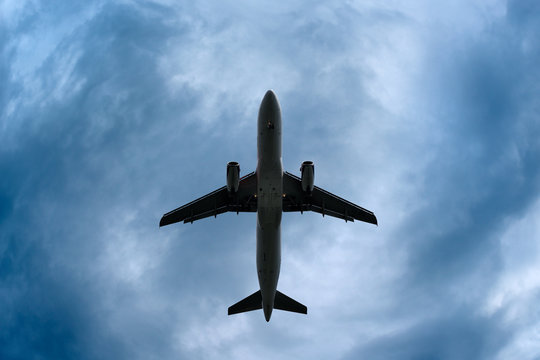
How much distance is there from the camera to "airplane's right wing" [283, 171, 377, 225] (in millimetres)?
41312

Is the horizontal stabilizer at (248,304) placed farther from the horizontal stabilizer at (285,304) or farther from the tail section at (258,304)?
the horizontal stabilizer at (285,304)

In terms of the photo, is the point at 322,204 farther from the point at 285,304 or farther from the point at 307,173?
the point at 285,304

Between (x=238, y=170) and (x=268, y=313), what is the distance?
12.9 m

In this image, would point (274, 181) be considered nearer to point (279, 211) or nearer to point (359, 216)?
point (279, 211)

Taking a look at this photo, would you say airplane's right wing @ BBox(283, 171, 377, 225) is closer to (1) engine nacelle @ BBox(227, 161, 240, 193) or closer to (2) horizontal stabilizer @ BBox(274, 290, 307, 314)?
(1) engine nacelle @ BBox(227, 161, 240, 193)

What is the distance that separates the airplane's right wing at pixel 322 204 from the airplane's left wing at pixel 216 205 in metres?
3.06

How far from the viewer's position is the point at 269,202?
118ft

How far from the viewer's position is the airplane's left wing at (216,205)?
41.3 meters

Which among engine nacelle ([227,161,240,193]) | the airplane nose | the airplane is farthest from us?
engine nacelle ([227,161,240,193])

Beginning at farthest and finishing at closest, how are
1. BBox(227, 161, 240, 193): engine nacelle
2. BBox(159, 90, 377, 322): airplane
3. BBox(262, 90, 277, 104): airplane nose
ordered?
BBox(227, 161, 240, 193): engine nacelle, BBox(159, 90, 377, 322): airplane, BBox(262, 90, 277, 104): airplane nose

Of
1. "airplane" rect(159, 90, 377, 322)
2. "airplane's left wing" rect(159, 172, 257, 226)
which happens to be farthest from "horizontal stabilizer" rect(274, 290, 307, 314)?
"airplane's left wing" rect(159, 172, 257, 226)

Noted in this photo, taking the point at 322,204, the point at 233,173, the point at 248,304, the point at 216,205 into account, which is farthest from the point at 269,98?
the point at 248,304

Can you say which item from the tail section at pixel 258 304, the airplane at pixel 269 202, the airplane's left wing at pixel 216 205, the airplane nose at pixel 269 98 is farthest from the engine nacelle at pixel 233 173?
the tail section at pixel 258 304

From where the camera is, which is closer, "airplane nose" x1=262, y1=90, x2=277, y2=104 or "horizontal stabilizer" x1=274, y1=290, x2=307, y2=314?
"airplane nose" x1=262, y1=90, x2=277, y2=104
